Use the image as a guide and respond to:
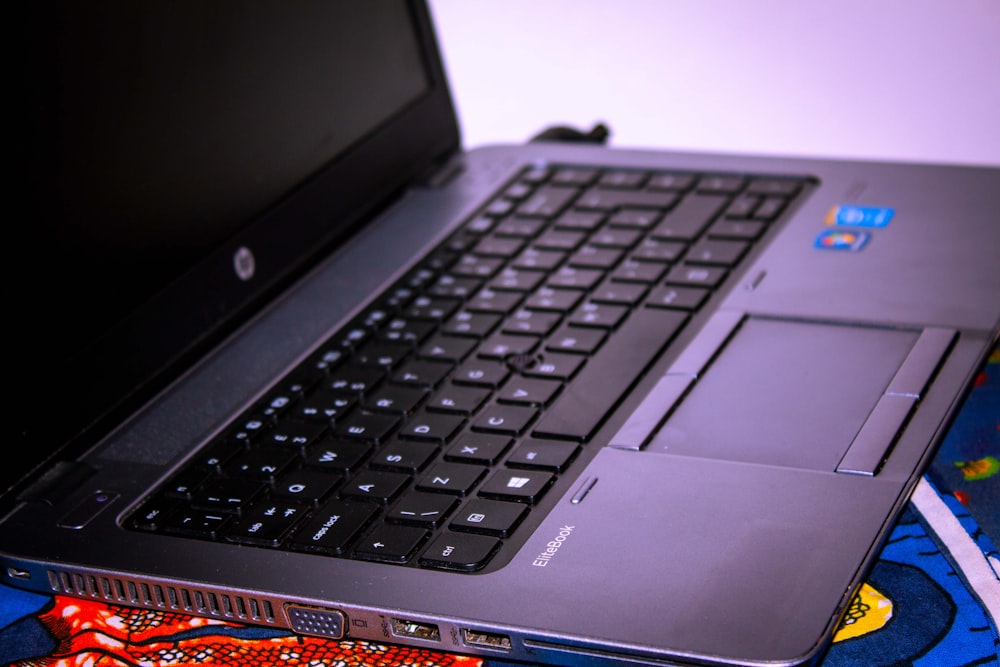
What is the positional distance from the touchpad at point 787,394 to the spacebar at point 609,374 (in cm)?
4

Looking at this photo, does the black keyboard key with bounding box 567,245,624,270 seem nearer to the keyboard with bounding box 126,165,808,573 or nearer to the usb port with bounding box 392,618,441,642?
the keyboard with bounding box 126,165,808,573

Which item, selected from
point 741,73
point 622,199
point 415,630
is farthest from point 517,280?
point 741,73

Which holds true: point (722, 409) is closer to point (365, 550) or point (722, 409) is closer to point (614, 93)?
point (365, 550)

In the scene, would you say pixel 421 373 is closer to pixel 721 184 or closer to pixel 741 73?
pixel 721 184

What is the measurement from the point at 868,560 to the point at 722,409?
0.52ft

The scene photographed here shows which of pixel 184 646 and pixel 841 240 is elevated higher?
pixel 841 240

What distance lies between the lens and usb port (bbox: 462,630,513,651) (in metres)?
0.56

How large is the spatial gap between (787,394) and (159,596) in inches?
13.9

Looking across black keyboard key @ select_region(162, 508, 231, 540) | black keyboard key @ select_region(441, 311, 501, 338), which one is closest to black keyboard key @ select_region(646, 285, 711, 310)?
black keyboard key @ select_region(441, 311, 501, 338)

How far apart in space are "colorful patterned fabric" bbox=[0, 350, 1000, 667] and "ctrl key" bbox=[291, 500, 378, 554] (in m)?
0.05

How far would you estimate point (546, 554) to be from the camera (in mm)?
588

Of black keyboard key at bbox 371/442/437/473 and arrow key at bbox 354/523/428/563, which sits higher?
black keyboard key at bbox 371/442/437/473

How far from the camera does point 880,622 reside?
0.61 m

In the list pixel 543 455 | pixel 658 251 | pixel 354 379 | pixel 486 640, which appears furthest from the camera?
pixel 658 251
